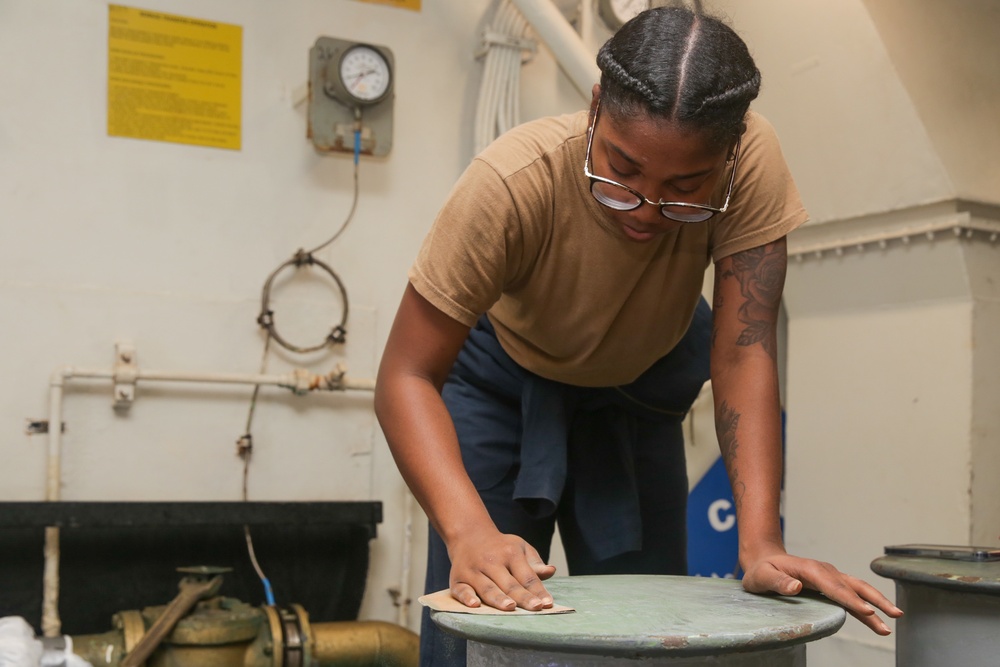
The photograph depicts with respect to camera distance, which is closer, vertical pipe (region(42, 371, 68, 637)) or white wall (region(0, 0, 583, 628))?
vertical pipe (region(42, 371, 68, 637))

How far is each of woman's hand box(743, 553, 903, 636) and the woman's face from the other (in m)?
0.41

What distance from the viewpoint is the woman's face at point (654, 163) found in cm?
109

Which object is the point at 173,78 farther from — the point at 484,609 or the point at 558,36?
the point at 484,609

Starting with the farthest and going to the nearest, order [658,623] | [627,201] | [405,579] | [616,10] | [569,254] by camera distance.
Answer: [616,10] → [405,579] → [569,254] → [627,201] → [658,623]

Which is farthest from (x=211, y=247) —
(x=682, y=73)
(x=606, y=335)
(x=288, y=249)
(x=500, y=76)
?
(x=682, y=73)

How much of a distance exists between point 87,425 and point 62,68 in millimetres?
870

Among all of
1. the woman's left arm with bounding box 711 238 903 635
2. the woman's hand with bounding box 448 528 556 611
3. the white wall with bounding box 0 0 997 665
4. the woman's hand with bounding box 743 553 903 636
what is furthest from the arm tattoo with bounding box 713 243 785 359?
the white wall with bounding box 0 0 997 665

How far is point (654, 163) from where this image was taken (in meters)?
1.10

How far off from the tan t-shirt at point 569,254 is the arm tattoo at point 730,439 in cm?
14

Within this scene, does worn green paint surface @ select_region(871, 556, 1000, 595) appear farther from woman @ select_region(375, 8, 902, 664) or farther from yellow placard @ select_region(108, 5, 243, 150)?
yellow placard @ select_region(108, 5, 243, 150)

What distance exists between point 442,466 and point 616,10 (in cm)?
210

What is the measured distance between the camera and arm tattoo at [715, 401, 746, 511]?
1.30 m

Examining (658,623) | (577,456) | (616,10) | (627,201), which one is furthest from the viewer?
(616,10)

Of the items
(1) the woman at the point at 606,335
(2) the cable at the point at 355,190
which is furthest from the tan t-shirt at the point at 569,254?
(2) the cable at the point at 355,190
